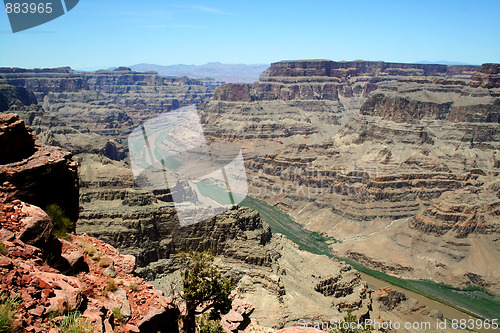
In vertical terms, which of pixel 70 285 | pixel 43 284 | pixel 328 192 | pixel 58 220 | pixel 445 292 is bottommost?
pixel 445 292

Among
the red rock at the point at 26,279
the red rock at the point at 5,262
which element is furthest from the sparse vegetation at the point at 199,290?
the red rock at the point at 5,262

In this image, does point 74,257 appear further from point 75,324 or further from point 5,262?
point 75,324

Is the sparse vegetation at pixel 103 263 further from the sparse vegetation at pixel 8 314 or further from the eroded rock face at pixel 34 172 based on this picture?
the sparse vegetation at pixel 8 314

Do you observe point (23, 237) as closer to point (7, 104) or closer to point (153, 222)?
point (153, 222)

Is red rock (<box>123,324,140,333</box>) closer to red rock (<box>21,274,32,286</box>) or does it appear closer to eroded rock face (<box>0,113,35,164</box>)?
red rock (<box>21,274,32,286</box>)

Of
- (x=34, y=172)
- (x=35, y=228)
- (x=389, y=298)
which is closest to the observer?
(x=35, y=228)

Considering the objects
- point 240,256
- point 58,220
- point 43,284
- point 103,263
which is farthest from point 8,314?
point 240,256

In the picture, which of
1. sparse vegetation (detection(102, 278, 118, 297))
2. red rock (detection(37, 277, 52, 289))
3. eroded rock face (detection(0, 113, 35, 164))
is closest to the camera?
red rock (detection(37, 277, 52, 289))

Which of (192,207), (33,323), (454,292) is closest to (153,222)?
(192,207)

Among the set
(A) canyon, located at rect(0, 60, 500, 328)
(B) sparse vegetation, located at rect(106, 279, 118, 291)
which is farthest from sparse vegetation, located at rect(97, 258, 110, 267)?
(A) canyon, located at rect(0, 60, 500, 328)
